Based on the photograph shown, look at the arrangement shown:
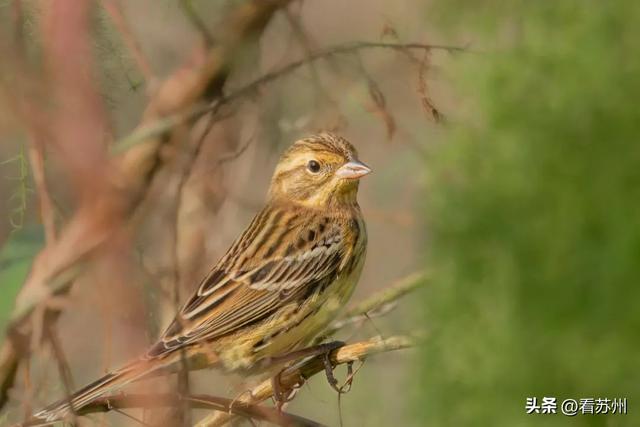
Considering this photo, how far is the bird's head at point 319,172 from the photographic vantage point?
4234mm

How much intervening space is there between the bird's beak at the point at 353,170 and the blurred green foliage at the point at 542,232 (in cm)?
168

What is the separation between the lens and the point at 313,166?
439cm

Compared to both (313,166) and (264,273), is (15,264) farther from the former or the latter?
(313,166)

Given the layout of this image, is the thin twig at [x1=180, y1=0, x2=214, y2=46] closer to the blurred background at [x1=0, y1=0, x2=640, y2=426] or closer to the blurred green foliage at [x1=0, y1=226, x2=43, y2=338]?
the blurred background at [x1=0, y1=0, x2=640, y2=426]

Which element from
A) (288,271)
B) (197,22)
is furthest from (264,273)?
(197,22)

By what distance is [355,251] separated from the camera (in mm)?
4164

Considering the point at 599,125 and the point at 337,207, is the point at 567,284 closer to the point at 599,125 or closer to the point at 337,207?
the point at 599,125

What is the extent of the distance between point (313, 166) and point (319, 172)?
0.05 meters

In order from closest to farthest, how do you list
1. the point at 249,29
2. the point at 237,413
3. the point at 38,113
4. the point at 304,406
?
the point at 38,113 → the point at 237,413 → the point at 249,29 → the point at 304,406

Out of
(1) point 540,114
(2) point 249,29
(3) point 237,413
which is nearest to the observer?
(1) point 540,114

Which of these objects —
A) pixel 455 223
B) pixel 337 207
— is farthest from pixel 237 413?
A: pixel 337 207

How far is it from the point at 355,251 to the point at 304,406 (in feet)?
4.88

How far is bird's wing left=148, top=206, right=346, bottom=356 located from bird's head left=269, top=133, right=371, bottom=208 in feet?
0.50

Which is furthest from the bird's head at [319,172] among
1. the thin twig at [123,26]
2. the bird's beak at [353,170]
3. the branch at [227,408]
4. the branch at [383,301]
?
the branch at [227,408]
